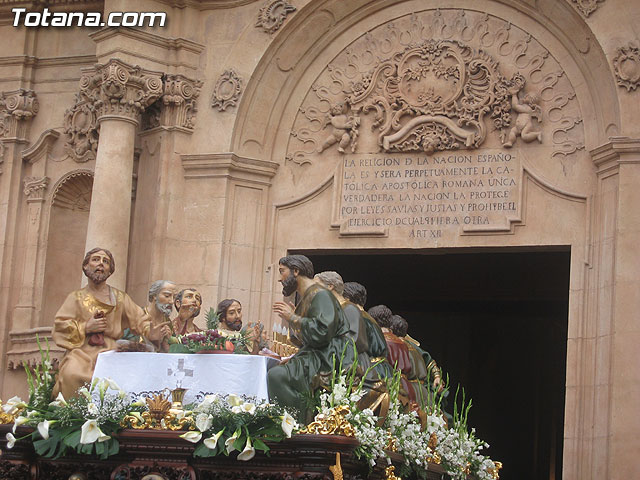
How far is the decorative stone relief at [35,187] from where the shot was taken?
2011 cm

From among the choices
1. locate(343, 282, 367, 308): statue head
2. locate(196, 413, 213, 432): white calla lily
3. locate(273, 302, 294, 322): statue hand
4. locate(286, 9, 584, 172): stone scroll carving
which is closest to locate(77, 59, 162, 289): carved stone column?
locate(286, 9, 584, 172): stone scroll carving

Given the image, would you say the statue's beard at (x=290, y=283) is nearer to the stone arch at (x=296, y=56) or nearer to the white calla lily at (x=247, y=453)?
the white calla lily at (x=247, y=453)

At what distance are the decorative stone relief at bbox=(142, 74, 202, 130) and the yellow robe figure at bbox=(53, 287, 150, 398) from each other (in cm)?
634

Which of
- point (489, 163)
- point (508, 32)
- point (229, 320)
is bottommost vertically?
point (229, 320)

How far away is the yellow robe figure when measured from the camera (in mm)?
12531

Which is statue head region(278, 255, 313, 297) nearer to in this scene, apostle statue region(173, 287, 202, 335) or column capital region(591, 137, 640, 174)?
apostle statue region(173, 287, 202, 335)

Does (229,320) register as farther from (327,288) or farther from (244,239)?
(244,239)

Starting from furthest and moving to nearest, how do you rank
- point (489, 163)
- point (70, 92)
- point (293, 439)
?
1. point (70, 92)
2. point (489, 163)
3. point (293, 439)

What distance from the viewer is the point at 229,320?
14.4 m

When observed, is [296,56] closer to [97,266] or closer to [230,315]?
[230,315]

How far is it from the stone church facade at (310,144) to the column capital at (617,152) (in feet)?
0.12

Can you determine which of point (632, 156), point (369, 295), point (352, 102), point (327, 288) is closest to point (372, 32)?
point (352, 102)

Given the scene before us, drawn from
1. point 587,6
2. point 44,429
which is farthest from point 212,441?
point 587,6

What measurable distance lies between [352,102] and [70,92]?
426 cm
